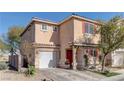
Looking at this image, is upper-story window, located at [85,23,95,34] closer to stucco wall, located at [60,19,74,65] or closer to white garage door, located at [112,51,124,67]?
stucco wall, located at [60,19,74,65]

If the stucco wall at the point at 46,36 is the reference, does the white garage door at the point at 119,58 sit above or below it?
below

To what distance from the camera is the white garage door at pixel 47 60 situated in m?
17.4

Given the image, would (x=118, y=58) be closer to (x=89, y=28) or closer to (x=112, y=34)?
(x=89, y=28)

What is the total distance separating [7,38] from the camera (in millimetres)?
23391

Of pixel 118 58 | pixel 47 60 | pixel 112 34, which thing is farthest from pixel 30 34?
pixel 118 58

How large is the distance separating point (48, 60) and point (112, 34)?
278 inches

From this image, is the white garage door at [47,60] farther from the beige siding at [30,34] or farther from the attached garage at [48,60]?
the beige siding at [30,34]

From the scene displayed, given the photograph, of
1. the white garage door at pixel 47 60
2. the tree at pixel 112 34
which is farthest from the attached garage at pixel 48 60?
the tree at pixel 112 34

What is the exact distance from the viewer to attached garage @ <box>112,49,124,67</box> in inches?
881

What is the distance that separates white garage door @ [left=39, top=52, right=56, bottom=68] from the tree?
5395 mm

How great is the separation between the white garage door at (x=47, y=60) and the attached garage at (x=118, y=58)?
8.71 m
